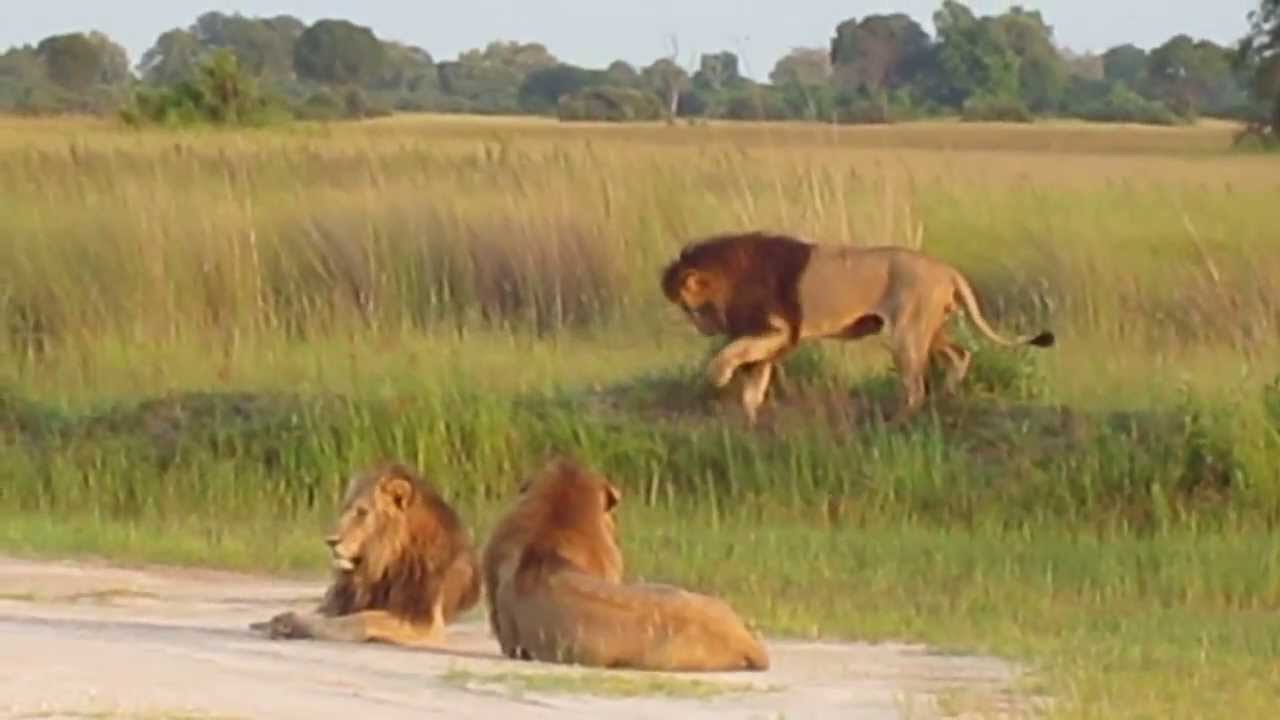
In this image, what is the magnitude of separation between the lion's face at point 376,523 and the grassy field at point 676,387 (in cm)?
174

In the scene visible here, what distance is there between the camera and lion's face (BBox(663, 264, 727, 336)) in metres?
15.5

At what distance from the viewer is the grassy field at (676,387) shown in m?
12.8

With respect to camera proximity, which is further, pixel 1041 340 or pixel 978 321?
pixel 1041 340

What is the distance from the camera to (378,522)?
9805 millimetres

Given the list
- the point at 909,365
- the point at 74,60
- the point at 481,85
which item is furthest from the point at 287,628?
the point at 481,85

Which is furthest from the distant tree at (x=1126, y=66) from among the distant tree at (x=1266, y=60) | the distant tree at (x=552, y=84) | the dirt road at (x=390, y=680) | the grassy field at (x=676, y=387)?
the dirt road at (x=390, y=680)

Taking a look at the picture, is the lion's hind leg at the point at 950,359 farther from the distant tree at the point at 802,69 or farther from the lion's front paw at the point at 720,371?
the distant tree at the point at 802,69

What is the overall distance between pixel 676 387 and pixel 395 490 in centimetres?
677

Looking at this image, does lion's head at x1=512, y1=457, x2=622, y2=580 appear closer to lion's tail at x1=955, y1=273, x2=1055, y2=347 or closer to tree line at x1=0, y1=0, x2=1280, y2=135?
lion's tail at x1=955, y1=273, x2=1055, y2=347

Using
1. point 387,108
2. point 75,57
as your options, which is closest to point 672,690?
point 387,108

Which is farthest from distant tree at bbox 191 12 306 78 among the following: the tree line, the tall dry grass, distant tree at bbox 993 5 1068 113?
the tall dry grass

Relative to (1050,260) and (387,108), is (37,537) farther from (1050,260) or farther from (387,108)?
(387,108)

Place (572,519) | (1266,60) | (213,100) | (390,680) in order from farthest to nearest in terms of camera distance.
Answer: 1. (1266,60)
2. (213,100)
3. (572,519)
4. (390,680)

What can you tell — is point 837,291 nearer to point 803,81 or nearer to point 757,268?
point 757,268
